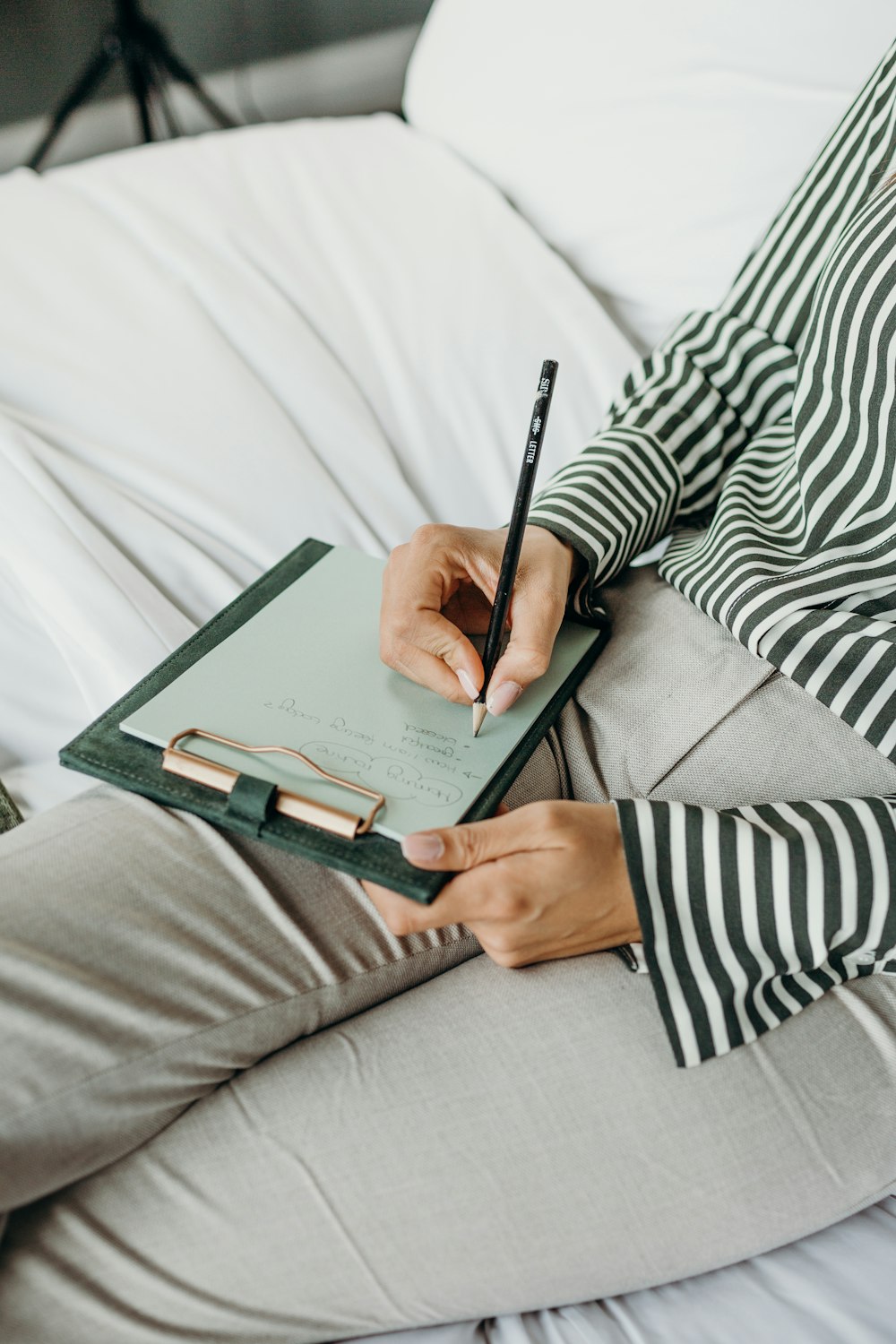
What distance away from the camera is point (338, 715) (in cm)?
51

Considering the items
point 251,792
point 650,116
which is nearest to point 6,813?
point 251,792

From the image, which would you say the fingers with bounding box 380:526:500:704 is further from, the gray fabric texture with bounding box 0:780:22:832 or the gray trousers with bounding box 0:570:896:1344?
the gray fabric texture with bounding box 0:780:22:832

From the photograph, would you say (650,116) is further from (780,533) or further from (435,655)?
(435,655)

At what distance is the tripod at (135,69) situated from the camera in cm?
142

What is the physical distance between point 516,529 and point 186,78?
136 centimetres

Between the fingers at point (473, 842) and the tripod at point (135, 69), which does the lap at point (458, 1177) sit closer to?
the fingers at point (473, 842)

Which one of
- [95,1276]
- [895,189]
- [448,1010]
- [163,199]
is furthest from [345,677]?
[163,199]

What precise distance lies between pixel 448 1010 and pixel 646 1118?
10 cm

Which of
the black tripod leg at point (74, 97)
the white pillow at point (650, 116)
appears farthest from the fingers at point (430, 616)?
the black tripod leg at point (74, 97)

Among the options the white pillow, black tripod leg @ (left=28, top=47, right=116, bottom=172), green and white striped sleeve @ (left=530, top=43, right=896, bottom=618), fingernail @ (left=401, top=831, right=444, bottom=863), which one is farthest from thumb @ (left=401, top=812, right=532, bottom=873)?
black tripod leg @ (left=28, top=47, right=116, bottom=172)

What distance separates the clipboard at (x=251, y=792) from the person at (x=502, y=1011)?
0.06 feet

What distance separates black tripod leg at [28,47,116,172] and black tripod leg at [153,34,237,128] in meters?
0.07

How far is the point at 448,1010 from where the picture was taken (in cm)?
49

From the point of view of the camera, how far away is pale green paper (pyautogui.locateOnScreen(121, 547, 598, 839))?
47cm
